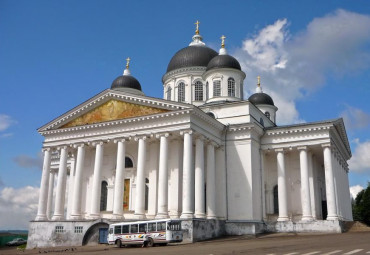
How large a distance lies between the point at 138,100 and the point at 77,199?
8982 mm

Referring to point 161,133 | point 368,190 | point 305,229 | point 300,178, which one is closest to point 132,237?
point 161,133

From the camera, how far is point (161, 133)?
28750 mm

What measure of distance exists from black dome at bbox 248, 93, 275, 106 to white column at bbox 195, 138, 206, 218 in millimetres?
16190

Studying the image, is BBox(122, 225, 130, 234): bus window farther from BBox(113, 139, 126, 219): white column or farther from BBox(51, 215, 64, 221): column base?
BBox(51, 215, 64, 221): column base

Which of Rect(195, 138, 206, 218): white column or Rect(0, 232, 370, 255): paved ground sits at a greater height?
Rect(195, 138, 206, 218): white column

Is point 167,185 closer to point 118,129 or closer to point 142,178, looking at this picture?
point 142,178

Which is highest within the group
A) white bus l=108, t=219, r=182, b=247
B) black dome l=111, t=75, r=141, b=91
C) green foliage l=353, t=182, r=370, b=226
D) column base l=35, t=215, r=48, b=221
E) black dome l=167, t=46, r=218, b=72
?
black dome l=167, t=46, r=218, b=72

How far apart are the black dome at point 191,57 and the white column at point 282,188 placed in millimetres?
13293

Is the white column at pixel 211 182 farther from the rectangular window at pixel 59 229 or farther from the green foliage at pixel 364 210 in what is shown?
the green foliage at pixel 364 210

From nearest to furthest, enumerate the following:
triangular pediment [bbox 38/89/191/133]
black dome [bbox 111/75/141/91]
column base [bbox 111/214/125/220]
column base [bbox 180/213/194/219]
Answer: column base [bbox 180/213/194/219]
column base [bbox 111/214/125/220]
triangular pediment [bbox 38/89/191/133]
black dome [bbox 111/75/141/91]

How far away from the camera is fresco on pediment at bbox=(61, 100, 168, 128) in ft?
97.6

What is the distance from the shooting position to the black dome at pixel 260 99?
143ft

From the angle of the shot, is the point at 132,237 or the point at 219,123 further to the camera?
the point at 219,123

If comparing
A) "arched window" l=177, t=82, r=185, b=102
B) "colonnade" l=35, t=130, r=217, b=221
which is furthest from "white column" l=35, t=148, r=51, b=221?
"arched window" l=177, t=82, r=185, b=102
